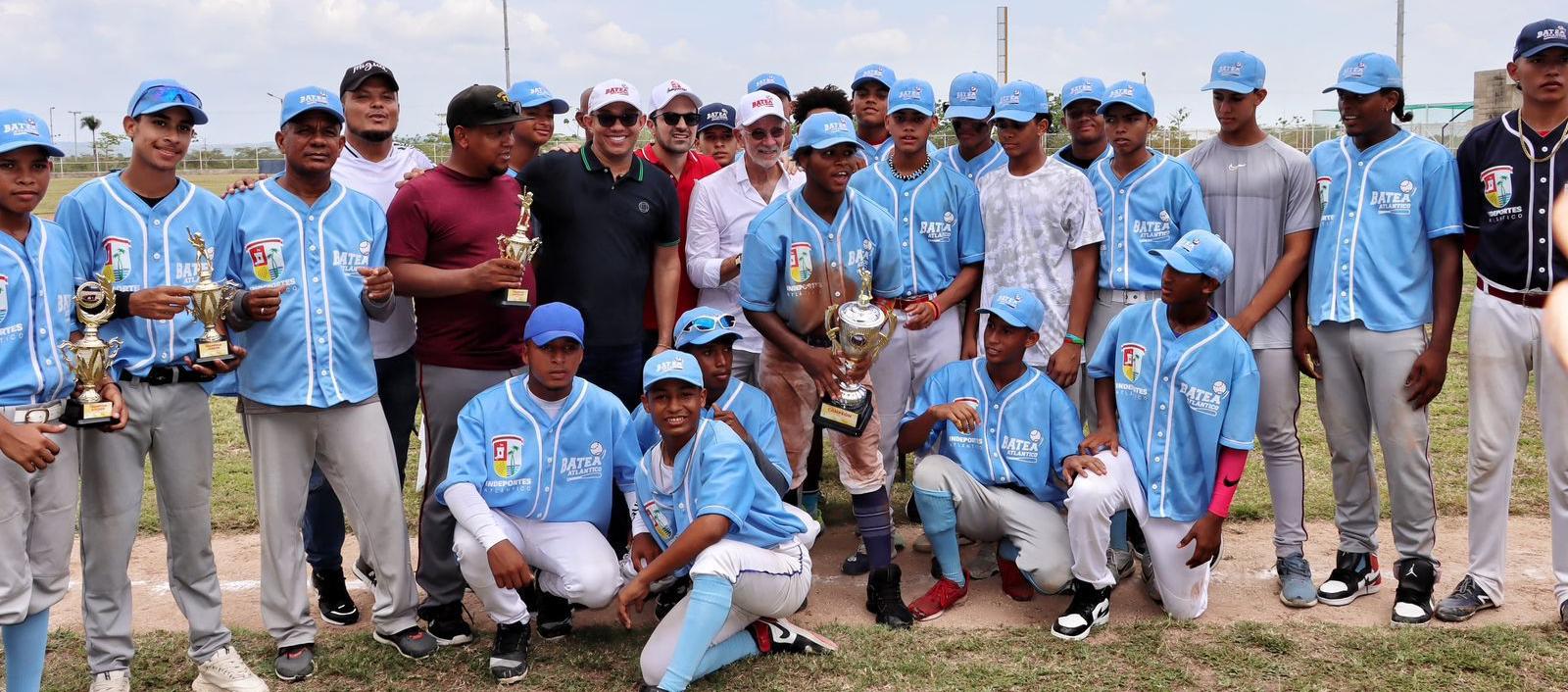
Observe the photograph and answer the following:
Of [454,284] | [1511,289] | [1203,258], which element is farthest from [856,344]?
[1511,289]

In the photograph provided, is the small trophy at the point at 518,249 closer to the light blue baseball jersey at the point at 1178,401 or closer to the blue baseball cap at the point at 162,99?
the blue baseball cap at the point at 162,99

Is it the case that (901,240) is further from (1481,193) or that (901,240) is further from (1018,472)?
(1481,193)

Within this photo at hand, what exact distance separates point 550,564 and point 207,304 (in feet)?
5.29

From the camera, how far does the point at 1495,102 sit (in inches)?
1125

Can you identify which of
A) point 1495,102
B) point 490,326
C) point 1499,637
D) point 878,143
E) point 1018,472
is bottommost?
point 1499,637

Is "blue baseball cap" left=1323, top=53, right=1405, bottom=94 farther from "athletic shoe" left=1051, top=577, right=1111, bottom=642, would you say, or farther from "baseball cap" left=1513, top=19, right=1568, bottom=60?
"athletic shoe" left=1051, top=577, right=1111, bottom=642

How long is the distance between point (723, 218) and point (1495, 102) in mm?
28622

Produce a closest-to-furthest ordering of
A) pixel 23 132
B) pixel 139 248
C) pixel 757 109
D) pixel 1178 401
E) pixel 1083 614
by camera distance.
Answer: pixel 23 132 → pixel 139 248 → pixel 1083 614 → pixel 1178 401 → pixel 757 109

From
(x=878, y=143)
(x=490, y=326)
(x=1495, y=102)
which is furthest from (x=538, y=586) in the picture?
(x=1495, y=102)

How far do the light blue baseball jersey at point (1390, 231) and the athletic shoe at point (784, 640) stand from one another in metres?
2.58

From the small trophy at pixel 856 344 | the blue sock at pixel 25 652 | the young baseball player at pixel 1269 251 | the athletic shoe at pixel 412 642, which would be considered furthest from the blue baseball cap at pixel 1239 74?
the blue sock at pixel 25 652

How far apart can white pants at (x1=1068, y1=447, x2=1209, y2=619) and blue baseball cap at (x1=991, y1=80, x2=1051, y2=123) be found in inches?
64.9

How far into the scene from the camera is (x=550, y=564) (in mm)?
4902

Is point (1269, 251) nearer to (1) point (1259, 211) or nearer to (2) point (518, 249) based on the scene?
(1) point (1259, 211)
